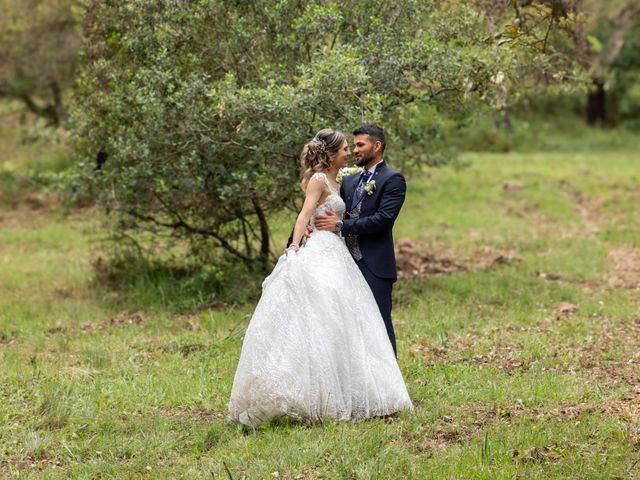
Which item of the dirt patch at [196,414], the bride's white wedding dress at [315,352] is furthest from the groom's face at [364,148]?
the dirt patch at [196,414]

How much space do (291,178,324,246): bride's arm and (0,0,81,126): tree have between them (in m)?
18.7

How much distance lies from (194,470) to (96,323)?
5.62 m

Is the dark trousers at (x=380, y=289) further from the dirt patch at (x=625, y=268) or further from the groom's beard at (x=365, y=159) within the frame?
the dirt patch at (x=625, y=268)

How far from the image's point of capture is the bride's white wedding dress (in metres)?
6.55

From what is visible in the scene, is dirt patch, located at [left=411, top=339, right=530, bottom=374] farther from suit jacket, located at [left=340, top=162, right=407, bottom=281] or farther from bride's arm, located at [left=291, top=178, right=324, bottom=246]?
bride's arm, located at [left=291, top=178, right=324, bottom=246]

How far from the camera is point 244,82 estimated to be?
11281 mm

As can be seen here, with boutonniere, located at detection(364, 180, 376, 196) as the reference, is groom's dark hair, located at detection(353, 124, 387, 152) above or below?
above

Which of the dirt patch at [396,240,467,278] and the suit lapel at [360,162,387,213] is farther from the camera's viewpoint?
the dirt patch at [396,240,467,278]

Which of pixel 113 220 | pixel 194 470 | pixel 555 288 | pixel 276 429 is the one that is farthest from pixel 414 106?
pixel 194 470

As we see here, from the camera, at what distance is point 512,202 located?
22406mm

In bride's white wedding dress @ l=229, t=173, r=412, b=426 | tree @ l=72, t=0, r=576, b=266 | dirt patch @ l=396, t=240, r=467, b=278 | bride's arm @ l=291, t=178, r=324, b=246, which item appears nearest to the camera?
bride's white wedding dress @ l=229, t=173, r=412, b=426

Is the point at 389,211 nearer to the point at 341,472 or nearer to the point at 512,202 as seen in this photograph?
the point at 341,472

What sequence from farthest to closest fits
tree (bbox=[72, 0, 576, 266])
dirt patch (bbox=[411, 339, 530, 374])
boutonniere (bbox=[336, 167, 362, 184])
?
1. tree (bbox=[72, 0, 576, 266])
2. dirt patch (bbox=[411, 339, 530, 374])
3. boutonniere (bbox=[336, 167, 362, 184])

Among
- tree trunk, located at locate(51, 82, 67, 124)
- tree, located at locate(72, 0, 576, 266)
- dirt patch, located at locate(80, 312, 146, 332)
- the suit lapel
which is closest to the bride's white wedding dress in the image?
the suit lapel
